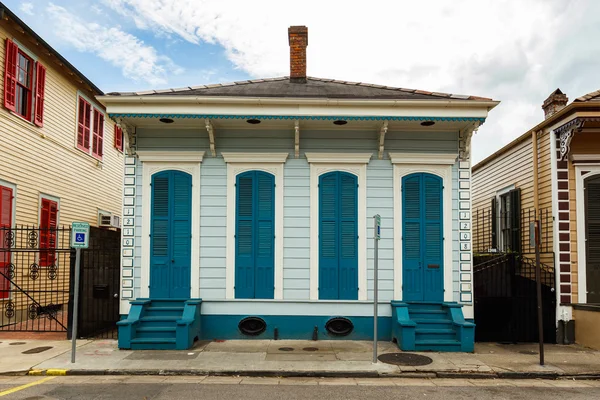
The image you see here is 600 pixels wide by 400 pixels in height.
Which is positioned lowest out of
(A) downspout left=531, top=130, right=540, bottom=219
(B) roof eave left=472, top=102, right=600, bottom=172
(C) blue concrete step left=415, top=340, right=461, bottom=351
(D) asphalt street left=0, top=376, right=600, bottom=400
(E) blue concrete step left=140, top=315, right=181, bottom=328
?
(D) asphalt street left=0, top=376, right=600, bottom=400

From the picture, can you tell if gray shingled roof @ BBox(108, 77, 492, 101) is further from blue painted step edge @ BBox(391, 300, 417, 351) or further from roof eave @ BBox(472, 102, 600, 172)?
blue painted step edge @ BBox(391, 300, 417, 351)

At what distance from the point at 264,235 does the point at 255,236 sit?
201mm

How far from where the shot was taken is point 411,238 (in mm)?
10789

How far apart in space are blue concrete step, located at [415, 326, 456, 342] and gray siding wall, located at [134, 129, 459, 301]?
3.21ft

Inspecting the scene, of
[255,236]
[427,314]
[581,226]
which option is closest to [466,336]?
[427,314]

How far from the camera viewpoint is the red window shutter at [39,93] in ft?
47.1

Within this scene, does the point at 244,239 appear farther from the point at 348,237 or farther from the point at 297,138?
the point at 297,138

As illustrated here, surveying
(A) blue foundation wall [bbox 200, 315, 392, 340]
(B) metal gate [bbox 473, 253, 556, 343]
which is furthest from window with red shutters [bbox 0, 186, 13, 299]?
(B) metal gate [bbox 473, 253, 556, 343]

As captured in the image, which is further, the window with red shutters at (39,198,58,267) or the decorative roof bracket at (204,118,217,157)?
the window with red shutters at (39,198,58,267)

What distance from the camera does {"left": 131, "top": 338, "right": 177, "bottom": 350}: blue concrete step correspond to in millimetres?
9703

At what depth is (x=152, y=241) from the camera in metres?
10.8

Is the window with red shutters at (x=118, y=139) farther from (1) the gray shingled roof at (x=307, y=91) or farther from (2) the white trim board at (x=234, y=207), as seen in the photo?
(2) the white trim board at (x=234, y=207)

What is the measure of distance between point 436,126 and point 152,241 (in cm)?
680

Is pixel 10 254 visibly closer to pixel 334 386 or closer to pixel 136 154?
pixel 136 154
